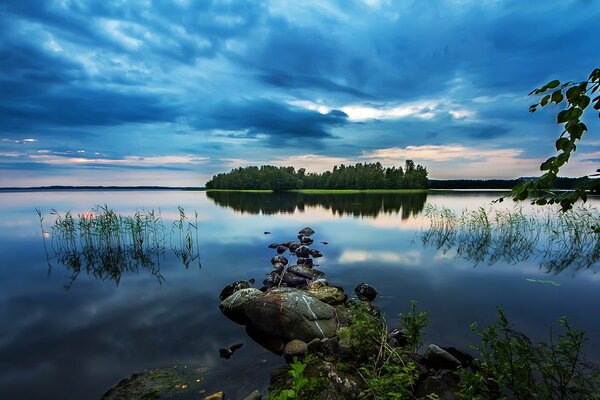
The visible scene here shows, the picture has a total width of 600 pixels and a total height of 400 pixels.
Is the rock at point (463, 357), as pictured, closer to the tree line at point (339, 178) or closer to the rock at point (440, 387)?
the rock at point (440, 387)

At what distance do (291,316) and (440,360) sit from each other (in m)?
4.57

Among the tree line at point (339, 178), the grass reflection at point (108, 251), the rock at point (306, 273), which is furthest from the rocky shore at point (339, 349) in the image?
the tree line at point (339, 178)

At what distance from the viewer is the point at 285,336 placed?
10086 mm

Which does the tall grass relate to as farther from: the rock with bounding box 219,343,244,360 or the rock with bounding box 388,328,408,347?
the rock with bounding box 219,343,244,360

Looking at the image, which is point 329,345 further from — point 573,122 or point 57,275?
point 57,275

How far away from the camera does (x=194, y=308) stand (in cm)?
1342

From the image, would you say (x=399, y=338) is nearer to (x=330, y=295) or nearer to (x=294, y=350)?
(x=294, y=350)

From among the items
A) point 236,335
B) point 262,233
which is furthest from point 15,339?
point 262,233

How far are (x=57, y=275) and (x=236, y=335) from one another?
14.7 meters

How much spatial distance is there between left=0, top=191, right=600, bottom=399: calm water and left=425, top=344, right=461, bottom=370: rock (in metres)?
2.30

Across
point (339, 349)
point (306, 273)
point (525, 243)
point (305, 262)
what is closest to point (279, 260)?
point (305, 262)

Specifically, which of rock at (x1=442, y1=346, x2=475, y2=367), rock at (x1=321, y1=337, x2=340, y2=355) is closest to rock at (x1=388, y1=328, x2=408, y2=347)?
rock at (x1=442, y1=346, x2=475, y2=367)

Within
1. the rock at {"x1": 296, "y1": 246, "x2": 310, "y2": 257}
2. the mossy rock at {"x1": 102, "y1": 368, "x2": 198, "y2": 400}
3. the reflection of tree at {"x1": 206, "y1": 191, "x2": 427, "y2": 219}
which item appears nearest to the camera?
the mossy rock at {"x1": 102, "y1": 368, "x2": 198, "y2": 400}

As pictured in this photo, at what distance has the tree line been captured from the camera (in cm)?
16475
